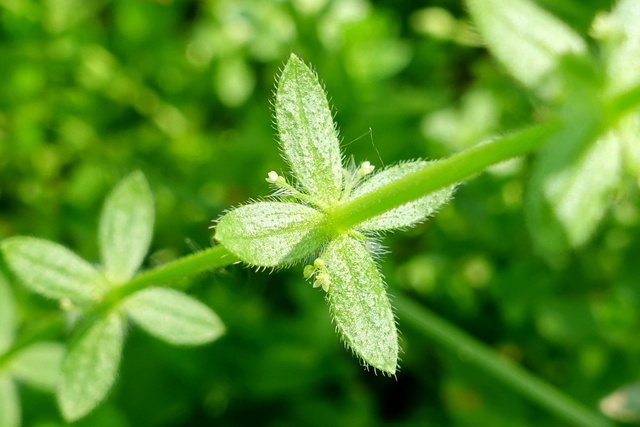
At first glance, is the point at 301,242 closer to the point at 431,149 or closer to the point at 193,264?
the point at 193,264

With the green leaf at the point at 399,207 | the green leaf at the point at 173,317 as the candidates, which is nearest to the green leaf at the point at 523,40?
the green leaf at the point at 399,207

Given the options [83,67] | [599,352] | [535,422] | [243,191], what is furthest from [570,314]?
[83,67]

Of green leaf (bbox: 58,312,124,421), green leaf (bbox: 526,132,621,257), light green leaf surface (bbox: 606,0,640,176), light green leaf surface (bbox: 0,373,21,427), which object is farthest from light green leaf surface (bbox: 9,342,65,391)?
light green leaf surface (bbox: 606,0,640,176)

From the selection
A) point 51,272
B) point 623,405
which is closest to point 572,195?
point 623,405

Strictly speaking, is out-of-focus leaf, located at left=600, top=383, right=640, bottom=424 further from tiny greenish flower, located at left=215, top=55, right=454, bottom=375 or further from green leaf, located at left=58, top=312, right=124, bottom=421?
green leaf, located at left=58, top=312, right=124, bottom=421

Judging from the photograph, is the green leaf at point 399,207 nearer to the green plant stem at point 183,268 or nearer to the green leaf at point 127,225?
the green plant stem at point 183,268

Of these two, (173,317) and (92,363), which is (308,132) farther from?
(92,363)
